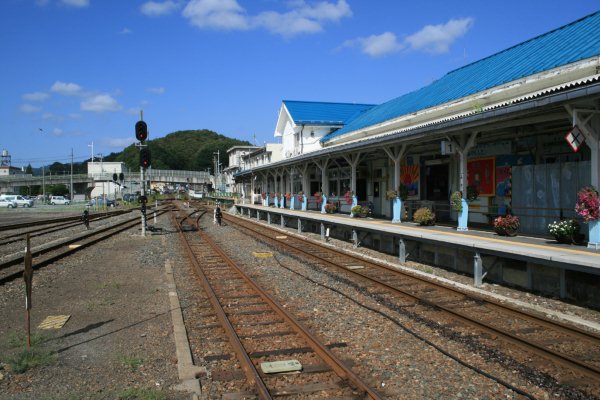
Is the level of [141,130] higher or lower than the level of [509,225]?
higher

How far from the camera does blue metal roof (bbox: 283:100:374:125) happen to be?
36.6m

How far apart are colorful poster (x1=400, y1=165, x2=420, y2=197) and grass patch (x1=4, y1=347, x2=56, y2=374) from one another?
16.7 metres

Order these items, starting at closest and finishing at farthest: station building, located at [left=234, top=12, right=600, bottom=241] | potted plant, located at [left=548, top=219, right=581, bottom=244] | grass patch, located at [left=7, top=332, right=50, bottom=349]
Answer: grass patch, located at [left=7, top=332, right=50, bottom=349]
potted plant, located at [left=548, top=219, right=581, bottom=244]
station building, located at [left=234, top=12, right=600, bottom=241]

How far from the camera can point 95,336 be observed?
6176 mm

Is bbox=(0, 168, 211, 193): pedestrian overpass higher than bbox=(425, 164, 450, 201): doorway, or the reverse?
bbox=(0, 168, 211, 193): pedestrian overpass

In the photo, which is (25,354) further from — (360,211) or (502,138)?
(360,211)

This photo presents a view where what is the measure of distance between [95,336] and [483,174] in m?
13.3

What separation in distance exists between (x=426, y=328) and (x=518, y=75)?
11.8 m

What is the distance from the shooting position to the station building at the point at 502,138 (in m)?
10.5

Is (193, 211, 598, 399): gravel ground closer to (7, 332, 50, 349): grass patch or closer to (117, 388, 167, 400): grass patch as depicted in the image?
(117, 388, 167, 400): grass patch

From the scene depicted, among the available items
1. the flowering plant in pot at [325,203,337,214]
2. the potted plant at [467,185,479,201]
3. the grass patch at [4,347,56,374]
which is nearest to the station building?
→ the potted plant at [467,185,479,201]

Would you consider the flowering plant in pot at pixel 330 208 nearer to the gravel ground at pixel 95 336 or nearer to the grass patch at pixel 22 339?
the gravel ground at pixel 95 336

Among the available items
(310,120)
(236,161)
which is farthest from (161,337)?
(236,161)

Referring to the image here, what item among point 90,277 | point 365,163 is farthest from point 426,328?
point 365,163
